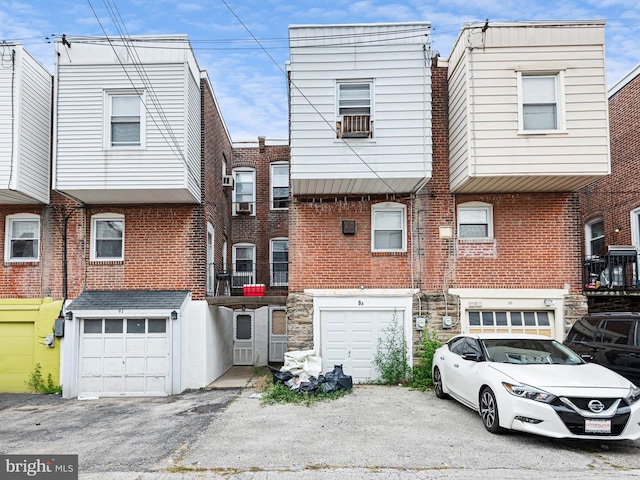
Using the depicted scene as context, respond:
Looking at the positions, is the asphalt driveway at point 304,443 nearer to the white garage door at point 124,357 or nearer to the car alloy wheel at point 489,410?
the car alloy wheel at point 489,410

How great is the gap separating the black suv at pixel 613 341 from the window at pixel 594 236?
7670 millimetres

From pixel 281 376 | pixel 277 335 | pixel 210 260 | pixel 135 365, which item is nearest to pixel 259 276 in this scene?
pixel 277 335

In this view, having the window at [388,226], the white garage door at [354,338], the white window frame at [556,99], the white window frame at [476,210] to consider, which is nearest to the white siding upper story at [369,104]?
Answer: the window at [388,226]

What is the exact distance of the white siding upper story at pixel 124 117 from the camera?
12.2 metres

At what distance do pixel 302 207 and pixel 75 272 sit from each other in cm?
623

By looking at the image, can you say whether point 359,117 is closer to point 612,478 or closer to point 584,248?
point 612,478

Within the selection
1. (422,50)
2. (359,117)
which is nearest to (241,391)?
(359,117)

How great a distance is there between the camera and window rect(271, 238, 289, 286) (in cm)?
1833

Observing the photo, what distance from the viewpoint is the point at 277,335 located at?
19.3 meters

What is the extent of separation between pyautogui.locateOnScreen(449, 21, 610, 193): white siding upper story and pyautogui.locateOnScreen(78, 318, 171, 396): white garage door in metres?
8.65

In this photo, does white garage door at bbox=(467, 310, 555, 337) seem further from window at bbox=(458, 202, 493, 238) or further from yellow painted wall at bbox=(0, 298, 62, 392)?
yellow painted wall at bbox=(0, 298, 62, 392)

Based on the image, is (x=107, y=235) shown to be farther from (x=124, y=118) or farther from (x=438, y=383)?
(x=438, y=383)

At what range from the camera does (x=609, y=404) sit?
683 cm

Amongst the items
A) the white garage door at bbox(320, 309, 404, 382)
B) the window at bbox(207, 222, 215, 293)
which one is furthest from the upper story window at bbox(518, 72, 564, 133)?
the window at bbox(207, 222, 215, 293)
